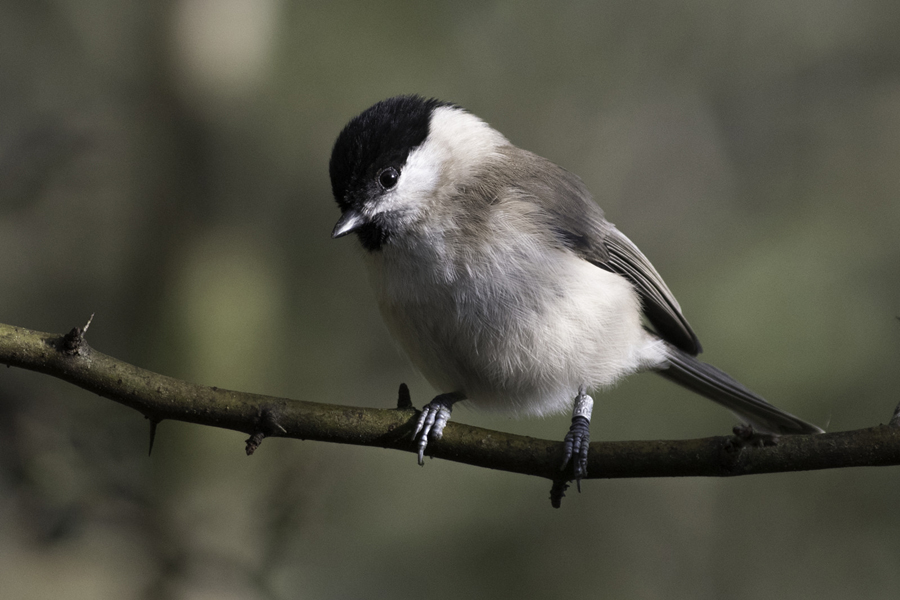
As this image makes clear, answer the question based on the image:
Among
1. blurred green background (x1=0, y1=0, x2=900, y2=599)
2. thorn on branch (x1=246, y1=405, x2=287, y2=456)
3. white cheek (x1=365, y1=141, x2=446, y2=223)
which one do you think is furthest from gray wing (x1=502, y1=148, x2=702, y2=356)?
blurred green background (x1=0, y1=0, x2=900, y2=599)

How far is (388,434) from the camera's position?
56.1 inches

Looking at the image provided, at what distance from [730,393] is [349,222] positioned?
1.24 metres

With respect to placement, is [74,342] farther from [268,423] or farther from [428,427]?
[428,427]

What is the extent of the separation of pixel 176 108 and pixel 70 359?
208 centimetres

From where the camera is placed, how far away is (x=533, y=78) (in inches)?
151

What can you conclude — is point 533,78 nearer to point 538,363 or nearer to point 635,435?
point 635,435

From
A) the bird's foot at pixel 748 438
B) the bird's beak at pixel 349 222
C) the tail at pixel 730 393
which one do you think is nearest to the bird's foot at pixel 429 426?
the bird's beak at pixel 349 222

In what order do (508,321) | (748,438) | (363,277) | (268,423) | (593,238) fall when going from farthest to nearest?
1. (363,277)
2. (593,238)
3. (508,321)
4. (268,423)
5. (748,438)

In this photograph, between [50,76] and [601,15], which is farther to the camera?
[601,15]

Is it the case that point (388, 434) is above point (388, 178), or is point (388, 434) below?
below

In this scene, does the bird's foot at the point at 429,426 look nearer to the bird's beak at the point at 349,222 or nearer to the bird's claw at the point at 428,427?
the bird's claw at the point at 428,427

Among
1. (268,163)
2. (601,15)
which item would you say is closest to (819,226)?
(601,15)

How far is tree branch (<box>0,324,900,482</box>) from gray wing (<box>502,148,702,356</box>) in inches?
25.7

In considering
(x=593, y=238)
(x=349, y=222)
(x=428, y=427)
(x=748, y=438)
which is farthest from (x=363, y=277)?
(x=748, y=438)
